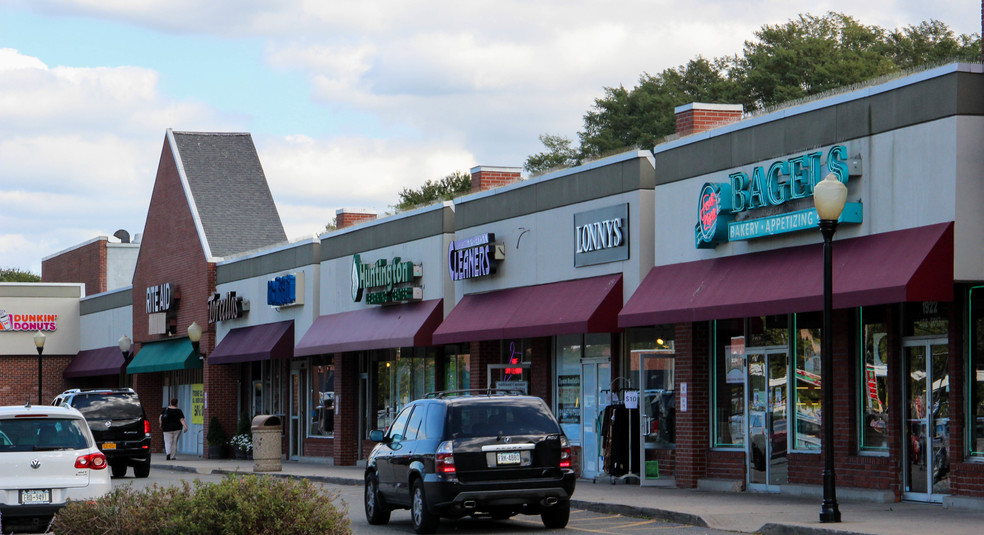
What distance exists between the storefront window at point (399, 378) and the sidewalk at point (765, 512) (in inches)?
356

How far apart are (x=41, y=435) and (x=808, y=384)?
1108 centimetres

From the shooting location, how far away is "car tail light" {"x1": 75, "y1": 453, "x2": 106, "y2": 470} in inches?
650

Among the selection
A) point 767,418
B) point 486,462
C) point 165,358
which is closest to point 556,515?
point 486,462

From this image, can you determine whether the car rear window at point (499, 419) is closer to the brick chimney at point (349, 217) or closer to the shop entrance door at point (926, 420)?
the shop entrance door at point (926, 420)

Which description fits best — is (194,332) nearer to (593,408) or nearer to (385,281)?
(385,281)

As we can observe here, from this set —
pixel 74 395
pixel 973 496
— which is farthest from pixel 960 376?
pixel 74 395

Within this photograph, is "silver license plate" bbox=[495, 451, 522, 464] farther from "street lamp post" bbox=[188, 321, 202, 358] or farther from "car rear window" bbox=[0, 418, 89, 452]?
"street lamp post" bbox=[188, 321, 202, 358]

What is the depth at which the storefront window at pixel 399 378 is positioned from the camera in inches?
1278

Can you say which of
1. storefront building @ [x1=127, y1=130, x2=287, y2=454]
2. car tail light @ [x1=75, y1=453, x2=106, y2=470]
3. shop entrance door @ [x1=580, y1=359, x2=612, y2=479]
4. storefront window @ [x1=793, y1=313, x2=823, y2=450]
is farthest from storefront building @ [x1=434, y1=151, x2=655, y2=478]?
storefront building @ [x1=127, y1=130, x2=287, y2=454]

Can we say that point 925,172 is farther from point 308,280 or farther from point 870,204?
point 308,280

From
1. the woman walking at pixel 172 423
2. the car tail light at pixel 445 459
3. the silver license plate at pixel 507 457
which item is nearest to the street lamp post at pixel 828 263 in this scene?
the silver license plate at pixel 507 457

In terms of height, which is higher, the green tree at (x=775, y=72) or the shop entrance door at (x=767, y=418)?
the green tree at (x=775, y=72)

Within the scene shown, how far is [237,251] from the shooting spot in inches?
1811

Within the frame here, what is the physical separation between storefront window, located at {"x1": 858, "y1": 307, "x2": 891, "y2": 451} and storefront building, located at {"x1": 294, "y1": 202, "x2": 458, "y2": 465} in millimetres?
12459
